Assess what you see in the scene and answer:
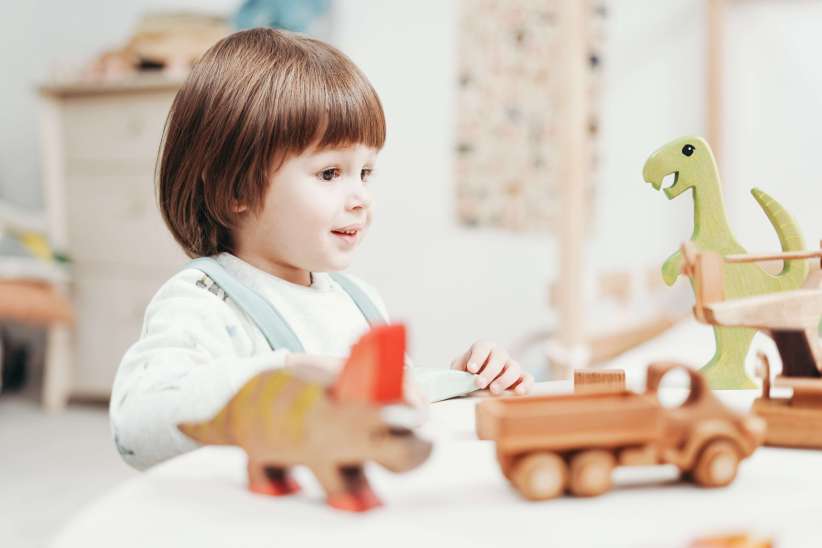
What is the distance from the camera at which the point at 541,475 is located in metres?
0.38

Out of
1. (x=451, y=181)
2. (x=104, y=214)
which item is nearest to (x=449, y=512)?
(x=451, y=181)

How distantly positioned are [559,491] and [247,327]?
33cm

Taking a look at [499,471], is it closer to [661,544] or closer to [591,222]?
[661,544]

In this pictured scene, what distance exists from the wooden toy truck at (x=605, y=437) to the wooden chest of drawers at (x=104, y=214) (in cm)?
225

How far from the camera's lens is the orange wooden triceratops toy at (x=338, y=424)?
35 centimetres

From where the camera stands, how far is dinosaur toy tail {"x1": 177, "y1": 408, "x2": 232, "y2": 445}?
1.35 ft

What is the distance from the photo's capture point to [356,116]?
0.68 metres

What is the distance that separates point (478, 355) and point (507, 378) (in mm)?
32

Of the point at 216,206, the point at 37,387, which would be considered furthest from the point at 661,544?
the point at 37,387

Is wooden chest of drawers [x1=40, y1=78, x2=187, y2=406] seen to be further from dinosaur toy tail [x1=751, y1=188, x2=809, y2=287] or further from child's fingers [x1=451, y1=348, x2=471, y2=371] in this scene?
dinosaur toy tail [x1=751, y1=188, x2=809, y2=287]

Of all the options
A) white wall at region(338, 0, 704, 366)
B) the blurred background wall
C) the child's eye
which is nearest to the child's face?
the child's eye

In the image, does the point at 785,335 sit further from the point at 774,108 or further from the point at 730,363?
the point at 774,108

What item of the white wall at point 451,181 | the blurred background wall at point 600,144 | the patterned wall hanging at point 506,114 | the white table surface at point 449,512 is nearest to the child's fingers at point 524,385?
the white table surface at point 449,512

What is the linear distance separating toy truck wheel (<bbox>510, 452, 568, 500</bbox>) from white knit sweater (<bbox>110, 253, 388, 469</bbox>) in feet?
0.50
